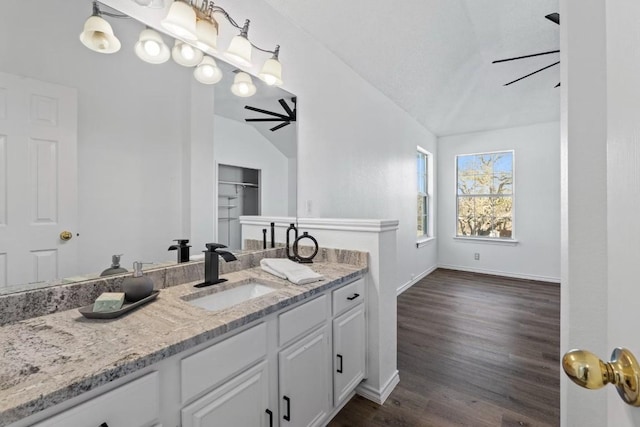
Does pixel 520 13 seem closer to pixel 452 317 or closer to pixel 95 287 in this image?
pixel 452 317

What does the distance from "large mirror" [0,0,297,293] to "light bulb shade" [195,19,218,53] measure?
0.15 meters

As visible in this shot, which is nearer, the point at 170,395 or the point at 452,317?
the point at 170,395

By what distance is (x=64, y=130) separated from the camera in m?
1.08

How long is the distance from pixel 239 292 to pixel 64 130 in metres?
1.02

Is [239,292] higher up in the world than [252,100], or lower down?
lower down

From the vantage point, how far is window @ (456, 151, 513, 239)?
16.6 feet

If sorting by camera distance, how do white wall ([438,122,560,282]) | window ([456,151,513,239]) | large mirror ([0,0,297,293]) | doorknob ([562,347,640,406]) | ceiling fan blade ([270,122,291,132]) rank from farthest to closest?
window ([456,151,513,239]) < white wall ([438,122,560,282]) < ceiling fan blade ([270,122,291,132]) < large mirror ([0,0,297,293]) < doorknob ([562,347,640,406])

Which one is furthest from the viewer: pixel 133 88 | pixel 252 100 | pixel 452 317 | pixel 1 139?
pixel 452 317

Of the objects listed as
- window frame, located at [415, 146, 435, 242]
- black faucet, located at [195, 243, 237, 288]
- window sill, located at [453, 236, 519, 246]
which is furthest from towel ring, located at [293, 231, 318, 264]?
window sill, located at [453, 236, 519, 246]

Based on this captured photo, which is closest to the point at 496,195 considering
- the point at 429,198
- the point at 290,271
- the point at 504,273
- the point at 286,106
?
the point at 429,198

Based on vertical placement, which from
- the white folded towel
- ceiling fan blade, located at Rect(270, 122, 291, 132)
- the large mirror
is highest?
ceiling fan blade, located at Rect(270, 122, 291, 132)

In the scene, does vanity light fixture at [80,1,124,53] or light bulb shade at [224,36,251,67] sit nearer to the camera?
vanity light fixture at [80,1,124,53]

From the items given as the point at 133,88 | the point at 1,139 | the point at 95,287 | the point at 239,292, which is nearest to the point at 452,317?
the point at 239,292

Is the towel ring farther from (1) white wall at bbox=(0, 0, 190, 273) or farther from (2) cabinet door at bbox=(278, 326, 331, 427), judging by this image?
(1) white wall at bbox=(0, 0, 190, 273)
